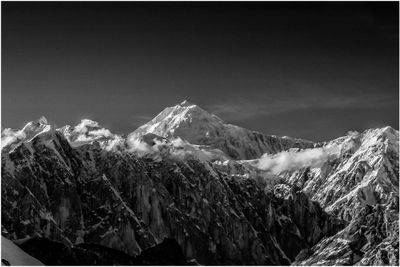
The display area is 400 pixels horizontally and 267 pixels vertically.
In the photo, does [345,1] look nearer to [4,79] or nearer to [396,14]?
[396,14]

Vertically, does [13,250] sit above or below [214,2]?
below

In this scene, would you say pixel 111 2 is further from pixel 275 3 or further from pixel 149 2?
pixel 275 3

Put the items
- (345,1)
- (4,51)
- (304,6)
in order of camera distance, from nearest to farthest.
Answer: (4,51) < (304,6) < (345,1)

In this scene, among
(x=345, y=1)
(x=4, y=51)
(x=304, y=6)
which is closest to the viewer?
(x=4, y=51)

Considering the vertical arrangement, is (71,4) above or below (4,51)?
above

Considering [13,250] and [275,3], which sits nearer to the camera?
[275,3]

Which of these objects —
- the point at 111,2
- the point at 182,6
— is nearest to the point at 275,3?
the point at 182,6

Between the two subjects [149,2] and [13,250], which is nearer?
[149,2]

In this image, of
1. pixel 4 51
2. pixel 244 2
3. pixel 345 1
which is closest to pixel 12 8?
pixel 4 51

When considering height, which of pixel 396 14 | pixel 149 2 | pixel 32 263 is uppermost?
pixel 149 2
